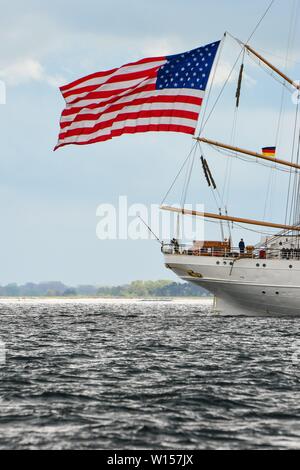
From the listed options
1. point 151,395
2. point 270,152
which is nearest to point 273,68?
point 270,152

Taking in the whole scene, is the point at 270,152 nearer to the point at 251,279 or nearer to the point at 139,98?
the point at 251,279

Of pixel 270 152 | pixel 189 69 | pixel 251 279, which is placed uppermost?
pixel 189 69

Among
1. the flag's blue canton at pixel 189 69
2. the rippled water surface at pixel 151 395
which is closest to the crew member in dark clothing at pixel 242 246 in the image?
the flag's blue canton at pixel 189 69

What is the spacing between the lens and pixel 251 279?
2357 inches

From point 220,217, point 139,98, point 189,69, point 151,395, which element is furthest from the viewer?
point 220,217

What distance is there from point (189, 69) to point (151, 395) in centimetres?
3316

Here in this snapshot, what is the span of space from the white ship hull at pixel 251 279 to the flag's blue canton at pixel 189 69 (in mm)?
16765

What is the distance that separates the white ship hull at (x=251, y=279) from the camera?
194 ft

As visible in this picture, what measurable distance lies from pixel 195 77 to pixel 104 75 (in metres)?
8.21

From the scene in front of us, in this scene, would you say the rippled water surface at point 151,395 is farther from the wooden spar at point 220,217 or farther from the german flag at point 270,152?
the german flag at point 270,152

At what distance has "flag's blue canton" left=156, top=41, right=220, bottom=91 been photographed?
46934 millimetres

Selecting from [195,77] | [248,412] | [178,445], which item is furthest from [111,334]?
[178,445]

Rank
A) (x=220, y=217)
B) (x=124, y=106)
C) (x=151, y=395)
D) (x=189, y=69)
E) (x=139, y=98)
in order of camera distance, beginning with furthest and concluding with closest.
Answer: (x=220, y=217) < (x=189, y=69) < (x=139, y=98) < (x=124, y=106) < (x=151, y=395)
